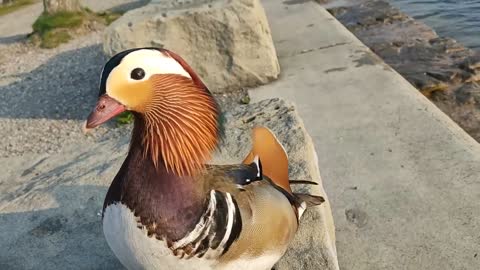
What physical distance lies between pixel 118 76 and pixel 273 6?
6.26 metres

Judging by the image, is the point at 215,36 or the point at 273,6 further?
the point at 273,6

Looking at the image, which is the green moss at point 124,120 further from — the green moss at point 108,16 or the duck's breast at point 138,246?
the green moss at point 108,16

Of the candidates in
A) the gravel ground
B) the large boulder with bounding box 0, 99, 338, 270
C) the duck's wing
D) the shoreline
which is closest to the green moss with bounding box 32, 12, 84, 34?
the gravel ground

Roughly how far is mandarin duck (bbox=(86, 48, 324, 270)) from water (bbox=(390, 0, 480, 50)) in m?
5.12

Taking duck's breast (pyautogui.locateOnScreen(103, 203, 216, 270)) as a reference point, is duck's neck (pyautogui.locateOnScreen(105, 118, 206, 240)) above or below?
above

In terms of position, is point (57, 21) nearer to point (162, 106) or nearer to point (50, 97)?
point (50, 97)

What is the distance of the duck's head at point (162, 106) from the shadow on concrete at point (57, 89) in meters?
3.66

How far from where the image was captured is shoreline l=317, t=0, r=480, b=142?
492 centimetres

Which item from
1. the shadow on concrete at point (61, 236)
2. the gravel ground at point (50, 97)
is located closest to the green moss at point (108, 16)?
the gravel ground at point (50, 97)

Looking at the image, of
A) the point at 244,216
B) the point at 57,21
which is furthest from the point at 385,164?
the point at 57,21

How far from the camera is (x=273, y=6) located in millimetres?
7883

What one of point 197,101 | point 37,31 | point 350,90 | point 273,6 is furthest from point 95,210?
point 37,31

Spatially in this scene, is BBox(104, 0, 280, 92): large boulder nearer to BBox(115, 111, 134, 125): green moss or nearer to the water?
BBox(115, 111, 134, 125): green moss

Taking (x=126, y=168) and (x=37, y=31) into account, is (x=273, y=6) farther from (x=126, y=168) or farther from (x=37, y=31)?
(x=126, y=168)
